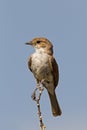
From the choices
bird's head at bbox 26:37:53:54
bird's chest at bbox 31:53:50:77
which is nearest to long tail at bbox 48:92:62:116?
bird's chest at bbox 31:53:50:77

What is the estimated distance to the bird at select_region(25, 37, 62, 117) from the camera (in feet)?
30.3

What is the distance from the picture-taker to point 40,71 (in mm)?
9188

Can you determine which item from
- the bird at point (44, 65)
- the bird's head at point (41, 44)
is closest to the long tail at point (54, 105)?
the bird at point (44, 65)

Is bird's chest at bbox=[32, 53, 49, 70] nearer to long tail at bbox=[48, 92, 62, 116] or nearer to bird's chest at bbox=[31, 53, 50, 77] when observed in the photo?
bird's chest at bbox=[31, 53, 50, 77]

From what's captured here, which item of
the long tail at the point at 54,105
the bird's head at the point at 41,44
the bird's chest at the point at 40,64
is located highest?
the bird's head at the point at 41,44

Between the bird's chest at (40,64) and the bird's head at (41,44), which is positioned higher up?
the bird's head at (41,44)

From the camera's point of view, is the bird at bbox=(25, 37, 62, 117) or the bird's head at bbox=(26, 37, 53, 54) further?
the bird's head at bbox=(26, 37, 53, 54)

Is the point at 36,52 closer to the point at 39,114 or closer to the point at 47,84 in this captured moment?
the point at 47,84

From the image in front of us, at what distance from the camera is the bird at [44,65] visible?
30.3 feet

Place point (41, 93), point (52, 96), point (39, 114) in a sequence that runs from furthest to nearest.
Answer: point (52, 96) → point (41, 93) → point (39, 114)

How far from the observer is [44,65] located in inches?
365

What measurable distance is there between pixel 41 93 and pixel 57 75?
4.02 metres

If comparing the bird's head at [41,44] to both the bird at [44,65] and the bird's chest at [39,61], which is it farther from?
the bird's chest at [39,61]

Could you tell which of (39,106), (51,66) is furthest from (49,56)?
(39,106)
